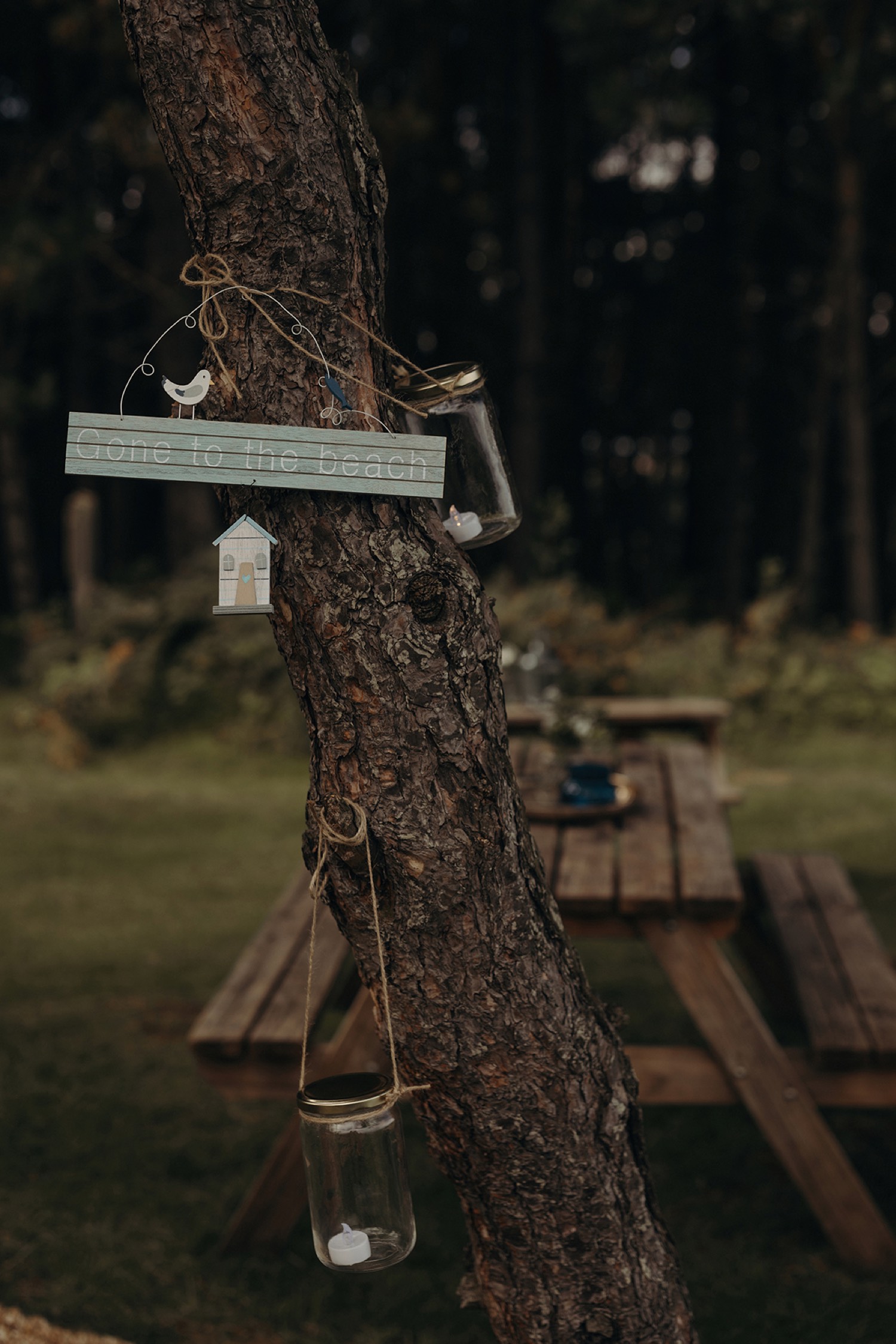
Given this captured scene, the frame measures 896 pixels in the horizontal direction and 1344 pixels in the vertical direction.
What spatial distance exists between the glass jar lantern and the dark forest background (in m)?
7.34

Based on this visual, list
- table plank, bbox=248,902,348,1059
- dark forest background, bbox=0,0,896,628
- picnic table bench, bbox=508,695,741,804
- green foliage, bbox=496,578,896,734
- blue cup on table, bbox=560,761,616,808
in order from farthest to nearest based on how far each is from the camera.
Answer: dark forest background, bbox=0,0,896,628
green foliage, bbox=496,578,896,734
picnic table bench, bbox=508,695,741,804
blue cup on table, bbox=560,761,616,808
table plank, bbox=248,902,348,1059

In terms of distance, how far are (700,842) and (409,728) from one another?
1815 millimetres

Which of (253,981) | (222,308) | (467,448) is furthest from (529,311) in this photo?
(222,308)

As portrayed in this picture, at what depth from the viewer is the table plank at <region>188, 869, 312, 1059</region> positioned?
2641 mm

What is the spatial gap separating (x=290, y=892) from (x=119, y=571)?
11.1 metres

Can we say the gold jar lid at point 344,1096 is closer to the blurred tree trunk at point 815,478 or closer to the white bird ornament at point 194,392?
the white bird ornament at point 194,392

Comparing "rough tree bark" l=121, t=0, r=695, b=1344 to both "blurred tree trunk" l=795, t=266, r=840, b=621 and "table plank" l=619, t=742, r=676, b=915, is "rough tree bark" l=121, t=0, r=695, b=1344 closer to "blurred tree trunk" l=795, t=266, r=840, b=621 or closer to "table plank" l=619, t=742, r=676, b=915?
"table plank" l=619, t=742, r=676, b=915

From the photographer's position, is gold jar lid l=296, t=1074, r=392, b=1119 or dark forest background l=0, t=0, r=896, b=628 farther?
dark forest background l=0, t=0, r=896, b=628

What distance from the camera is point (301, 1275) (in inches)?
112

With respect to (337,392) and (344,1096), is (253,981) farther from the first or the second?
(337,392)

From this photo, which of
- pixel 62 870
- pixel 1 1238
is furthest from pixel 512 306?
pixel 1 1238

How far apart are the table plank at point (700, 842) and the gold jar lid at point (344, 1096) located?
1.18 m

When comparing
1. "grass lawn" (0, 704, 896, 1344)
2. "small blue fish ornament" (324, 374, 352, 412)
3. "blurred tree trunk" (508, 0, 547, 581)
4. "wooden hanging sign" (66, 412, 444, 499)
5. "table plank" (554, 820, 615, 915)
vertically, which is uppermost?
"blurred tree trunk" (508, 0, 547, 581)

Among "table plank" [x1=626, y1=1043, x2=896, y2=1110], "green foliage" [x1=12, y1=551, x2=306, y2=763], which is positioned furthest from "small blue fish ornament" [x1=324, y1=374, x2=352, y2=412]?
"green foliage" [x1=12, y1=551, x2=306, y2=763]
